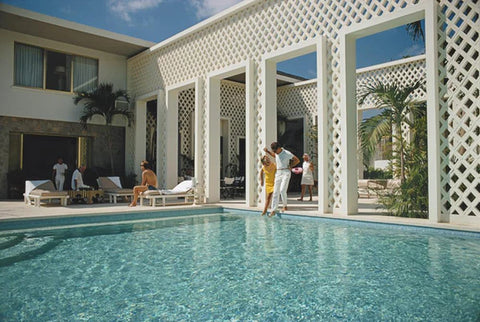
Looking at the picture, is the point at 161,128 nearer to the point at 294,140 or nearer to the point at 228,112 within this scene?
the point at 228,112

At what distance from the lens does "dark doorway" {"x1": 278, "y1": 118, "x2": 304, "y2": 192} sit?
551 inches

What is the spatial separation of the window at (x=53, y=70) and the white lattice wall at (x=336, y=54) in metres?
3.17

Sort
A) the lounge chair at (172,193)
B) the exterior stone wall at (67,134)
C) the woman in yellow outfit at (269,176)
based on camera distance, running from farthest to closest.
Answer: the exterior stone wall at (67,134) < the lounge chair at (172,193) < the woman in yellow outfit at (269,176)

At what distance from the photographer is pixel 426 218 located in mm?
5719

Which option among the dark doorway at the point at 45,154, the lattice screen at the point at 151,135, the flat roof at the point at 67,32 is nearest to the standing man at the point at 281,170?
the flat roof at the point at 67,32

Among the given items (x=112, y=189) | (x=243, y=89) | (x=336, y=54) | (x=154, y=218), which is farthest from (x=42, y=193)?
(x=243, y=89)

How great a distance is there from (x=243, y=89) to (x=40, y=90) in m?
7.39

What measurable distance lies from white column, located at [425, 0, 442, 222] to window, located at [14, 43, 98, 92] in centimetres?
988

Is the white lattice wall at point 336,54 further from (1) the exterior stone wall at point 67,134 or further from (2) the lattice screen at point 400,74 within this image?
(2) the lattice screen at point 400,74

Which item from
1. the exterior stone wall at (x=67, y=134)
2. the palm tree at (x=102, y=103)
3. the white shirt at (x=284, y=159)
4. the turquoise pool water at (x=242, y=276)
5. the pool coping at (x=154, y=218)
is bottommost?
the turquoise pool water at (x=242, y=276)

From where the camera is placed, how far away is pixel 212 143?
877 centimetres

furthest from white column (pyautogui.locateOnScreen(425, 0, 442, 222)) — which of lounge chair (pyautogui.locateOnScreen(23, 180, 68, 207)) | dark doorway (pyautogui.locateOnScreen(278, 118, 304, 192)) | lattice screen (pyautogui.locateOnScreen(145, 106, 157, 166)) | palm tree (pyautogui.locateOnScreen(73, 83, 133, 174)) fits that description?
lattice screen (pyautogui.locateOnScreen(145, 106, 157, 166))

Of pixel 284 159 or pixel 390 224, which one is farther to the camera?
pixel 284 159

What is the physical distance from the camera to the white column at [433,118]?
→ 16.6 feet
